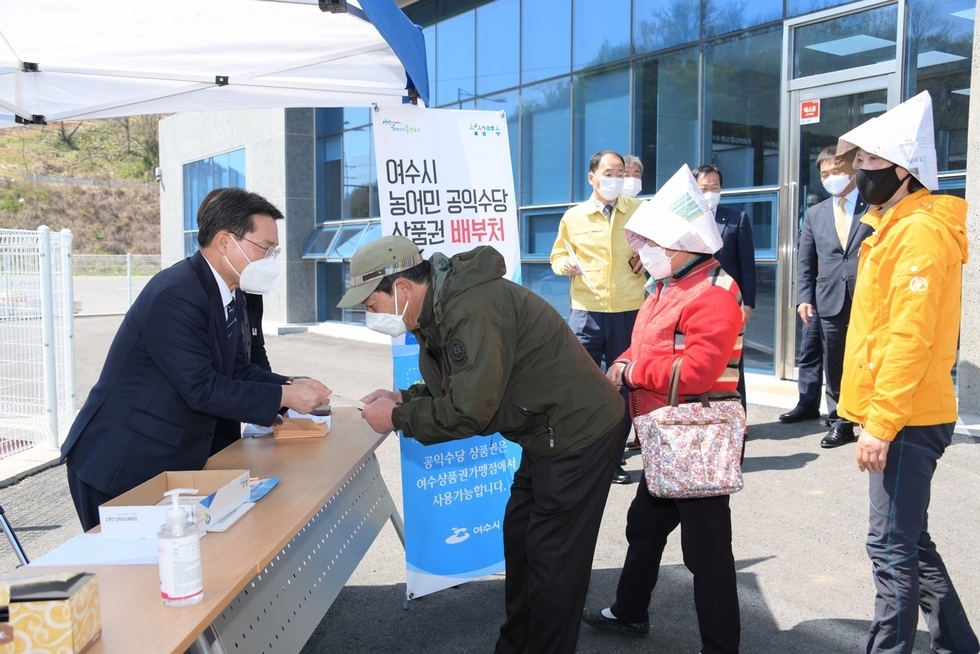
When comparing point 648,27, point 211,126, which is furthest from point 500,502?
point 211,126

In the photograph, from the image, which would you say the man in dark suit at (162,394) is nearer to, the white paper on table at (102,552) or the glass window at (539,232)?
the white paper on table at (102,552)

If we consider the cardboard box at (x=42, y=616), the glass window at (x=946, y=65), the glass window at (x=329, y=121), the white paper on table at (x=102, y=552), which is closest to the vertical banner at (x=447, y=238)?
the white paper on table at (x=102, y=552)

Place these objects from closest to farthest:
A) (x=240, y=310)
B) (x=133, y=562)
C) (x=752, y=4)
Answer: (x=133, y=562)
(x=240, y=310)
(x=752, y=4)

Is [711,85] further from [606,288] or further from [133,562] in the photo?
[133,562]

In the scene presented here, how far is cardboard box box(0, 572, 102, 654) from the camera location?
1.45 meters

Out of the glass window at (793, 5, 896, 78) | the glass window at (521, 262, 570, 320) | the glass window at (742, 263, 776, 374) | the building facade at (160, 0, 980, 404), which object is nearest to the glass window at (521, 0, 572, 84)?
the building facade at (160, 0, 980, 404)

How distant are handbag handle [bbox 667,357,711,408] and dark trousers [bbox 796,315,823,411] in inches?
158

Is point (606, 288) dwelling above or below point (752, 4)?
below

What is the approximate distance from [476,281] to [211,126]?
1898 cm

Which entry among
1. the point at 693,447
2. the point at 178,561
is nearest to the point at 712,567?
the point at 693,447

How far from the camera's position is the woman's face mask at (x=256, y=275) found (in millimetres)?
2881

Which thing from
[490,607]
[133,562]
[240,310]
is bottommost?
[490,607]

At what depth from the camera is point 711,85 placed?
904 cm

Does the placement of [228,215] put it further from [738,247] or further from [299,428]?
[738,247]
